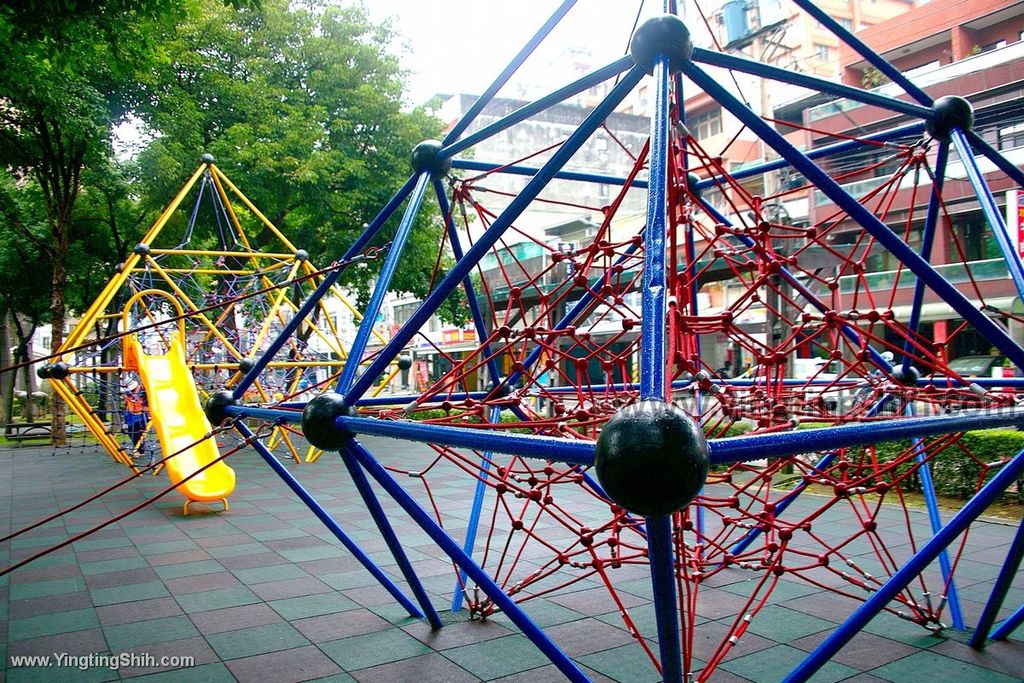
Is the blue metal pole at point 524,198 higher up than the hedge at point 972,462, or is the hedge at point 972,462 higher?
the blue metal pole at point 524,198

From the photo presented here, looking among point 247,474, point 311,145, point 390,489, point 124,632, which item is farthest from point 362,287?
point 390,489

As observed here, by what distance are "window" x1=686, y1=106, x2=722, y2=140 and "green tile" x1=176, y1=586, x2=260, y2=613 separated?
2854cm

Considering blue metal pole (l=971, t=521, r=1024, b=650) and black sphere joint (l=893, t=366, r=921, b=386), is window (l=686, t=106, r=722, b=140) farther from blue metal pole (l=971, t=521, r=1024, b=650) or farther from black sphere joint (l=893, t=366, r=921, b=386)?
blue metal pole (l=971, t=521, r=1024, b=650)

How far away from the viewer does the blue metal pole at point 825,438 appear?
1.72 metres

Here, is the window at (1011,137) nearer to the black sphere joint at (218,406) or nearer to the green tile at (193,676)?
the black sphere joint at (218,406)

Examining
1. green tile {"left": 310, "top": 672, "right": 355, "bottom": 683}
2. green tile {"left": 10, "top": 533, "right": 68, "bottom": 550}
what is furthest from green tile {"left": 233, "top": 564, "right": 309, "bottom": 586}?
green tile {"left": 10, "top": 533, "right": 68, "bottom": 550}

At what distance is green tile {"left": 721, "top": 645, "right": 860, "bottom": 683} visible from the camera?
3420 millimetres

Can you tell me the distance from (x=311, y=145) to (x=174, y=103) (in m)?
2.42

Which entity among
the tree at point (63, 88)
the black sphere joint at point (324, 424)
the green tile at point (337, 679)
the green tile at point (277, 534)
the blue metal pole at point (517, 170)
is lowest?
the green tile at point (277, 534)

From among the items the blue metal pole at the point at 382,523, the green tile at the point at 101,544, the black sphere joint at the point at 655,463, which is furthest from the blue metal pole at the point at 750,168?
the green tile at the point at 101,544

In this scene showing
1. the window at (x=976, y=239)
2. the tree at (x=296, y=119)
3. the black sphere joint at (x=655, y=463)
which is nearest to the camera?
the black sphere joint at (x=655, y=463)

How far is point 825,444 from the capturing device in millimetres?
1854

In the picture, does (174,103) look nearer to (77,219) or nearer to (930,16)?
(77,219)

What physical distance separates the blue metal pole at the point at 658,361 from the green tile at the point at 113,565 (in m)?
4.84
